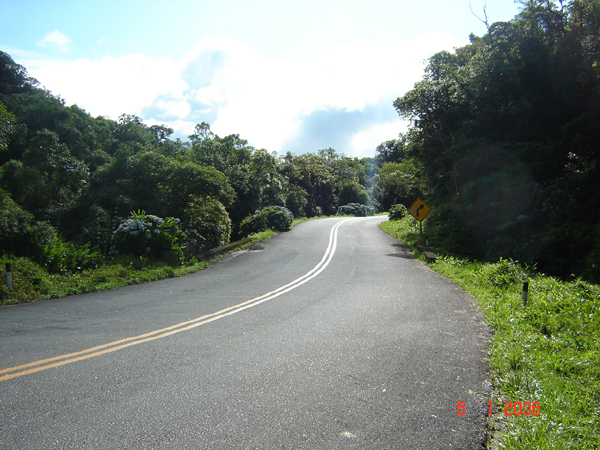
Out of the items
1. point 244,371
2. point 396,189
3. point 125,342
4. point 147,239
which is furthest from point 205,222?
point 396,189

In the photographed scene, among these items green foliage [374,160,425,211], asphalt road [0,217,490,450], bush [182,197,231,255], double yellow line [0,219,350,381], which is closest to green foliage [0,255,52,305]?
asphalt road [0,217,490,450]

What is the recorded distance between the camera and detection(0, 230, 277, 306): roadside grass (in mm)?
9664

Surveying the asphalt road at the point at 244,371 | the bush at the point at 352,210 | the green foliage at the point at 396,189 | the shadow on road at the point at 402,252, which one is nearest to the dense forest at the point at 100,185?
the asphalt road at the point at 244,371

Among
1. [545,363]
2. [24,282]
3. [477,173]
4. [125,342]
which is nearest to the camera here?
[545,363]

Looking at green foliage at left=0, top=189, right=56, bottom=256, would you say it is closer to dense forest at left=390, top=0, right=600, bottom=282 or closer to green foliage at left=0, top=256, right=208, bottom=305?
→ green foliage at left=0, top=256, right=208, bottom=305

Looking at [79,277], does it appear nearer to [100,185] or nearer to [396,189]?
[100,185]

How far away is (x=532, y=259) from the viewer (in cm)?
1552

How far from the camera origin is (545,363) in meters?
5.27

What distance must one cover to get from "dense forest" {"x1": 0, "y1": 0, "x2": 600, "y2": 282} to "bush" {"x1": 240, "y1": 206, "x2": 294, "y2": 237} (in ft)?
0.80

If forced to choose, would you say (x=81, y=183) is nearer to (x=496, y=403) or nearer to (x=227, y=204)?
(x=227, y=204)

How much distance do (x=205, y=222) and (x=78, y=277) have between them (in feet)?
27.5

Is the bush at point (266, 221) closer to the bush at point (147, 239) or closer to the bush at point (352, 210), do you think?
the bush at point (147, 239)

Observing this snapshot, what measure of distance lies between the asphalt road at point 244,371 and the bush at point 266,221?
671 inches

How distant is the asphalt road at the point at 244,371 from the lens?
364 centimetres
